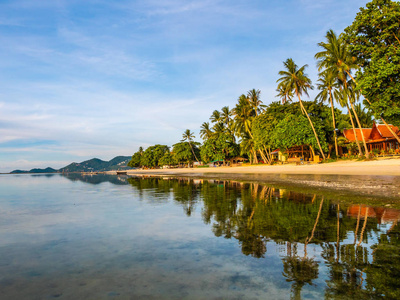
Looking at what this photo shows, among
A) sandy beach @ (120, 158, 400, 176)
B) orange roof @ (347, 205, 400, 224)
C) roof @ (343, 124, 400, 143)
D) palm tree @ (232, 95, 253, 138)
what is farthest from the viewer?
palm tree @ (232, 95, 253, 138)

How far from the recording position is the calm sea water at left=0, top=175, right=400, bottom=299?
11.3 feet

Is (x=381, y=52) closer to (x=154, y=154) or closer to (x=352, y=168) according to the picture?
(x=352, y=168)

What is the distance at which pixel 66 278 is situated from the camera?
3.97m

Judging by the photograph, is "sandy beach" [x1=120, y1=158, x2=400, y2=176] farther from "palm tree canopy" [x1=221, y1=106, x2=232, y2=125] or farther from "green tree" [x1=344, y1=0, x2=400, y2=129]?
"palm tree canopy" [x1=221, y1=106, x2=232, y2=125]

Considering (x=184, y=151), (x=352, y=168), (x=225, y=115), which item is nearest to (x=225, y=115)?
(x=225, y=115)

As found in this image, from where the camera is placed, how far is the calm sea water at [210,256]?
344 centimetres

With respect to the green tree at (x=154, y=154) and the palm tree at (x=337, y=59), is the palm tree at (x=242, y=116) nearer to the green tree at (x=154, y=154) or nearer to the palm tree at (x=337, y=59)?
the palm tree at (x=337, y=59)

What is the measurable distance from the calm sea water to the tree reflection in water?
0.06ft

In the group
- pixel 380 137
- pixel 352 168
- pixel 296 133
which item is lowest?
pixel 352 168

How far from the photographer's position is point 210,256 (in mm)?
4738

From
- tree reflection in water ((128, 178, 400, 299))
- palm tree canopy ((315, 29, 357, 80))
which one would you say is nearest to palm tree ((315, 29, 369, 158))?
palm tree canopy ((315, 29, 357, 80))

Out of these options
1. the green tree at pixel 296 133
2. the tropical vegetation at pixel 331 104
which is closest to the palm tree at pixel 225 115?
the tropical vegetation at pixel 331 104

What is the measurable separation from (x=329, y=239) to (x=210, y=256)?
8.55 ft

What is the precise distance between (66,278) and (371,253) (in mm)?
5045
